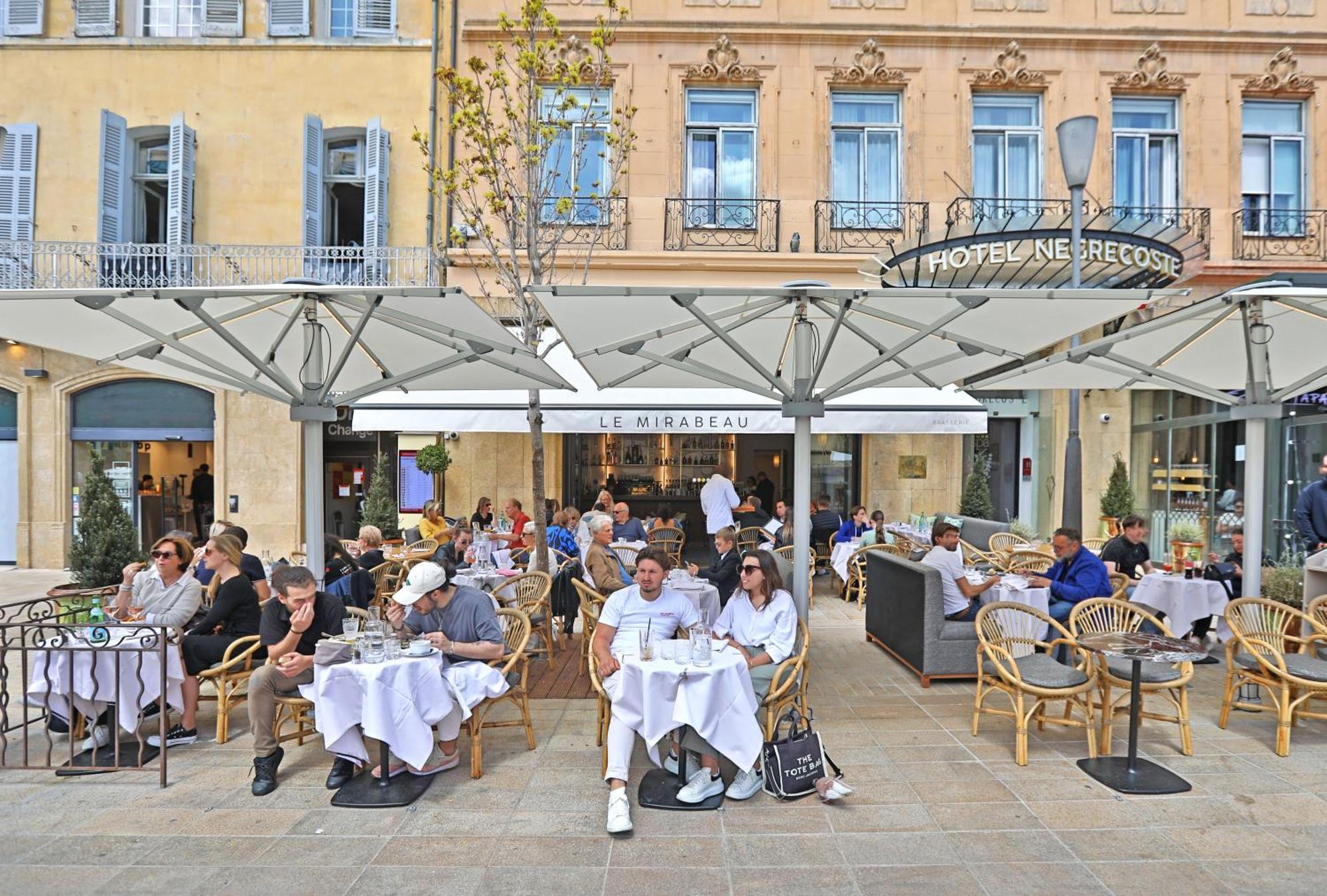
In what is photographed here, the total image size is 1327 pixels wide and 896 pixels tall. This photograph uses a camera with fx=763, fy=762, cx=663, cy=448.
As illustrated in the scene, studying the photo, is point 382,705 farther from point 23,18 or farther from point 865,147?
point 23,18

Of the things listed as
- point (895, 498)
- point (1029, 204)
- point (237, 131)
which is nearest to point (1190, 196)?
point (1029, 204)

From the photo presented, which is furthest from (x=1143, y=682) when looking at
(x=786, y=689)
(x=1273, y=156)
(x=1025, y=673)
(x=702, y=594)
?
(x=1273, y=156)

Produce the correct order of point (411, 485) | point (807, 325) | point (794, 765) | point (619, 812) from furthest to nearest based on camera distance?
point (411, 485) → point (807, 325) → point (794, 765) → point (619, 812)

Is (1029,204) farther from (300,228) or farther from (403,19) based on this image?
(300,228)

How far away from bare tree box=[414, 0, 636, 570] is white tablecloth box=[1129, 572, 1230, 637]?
20.1 feet

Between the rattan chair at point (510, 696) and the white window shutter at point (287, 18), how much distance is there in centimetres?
1311

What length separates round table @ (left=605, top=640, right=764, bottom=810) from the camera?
410cm

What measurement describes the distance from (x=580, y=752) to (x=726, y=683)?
1.41 metres

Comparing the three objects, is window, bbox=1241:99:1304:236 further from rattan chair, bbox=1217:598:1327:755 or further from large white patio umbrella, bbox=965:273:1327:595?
rattan chair, bbox=1217:598:1327:755

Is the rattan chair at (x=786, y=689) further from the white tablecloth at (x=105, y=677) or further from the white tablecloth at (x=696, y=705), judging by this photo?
the white tablecloth at (x=105, y=677)

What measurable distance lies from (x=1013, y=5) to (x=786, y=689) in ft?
47.4

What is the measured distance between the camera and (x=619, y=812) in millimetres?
3900

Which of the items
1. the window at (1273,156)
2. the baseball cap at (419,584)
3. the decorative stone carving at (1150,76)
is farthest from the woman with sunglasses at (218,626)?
the window at (1273,156)

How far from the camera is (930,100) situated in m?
13.8
